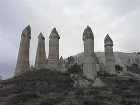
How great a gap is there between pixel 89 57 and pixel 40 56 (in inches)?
478

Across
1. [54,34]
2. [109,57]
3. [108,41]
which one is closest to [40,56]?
[54,34]

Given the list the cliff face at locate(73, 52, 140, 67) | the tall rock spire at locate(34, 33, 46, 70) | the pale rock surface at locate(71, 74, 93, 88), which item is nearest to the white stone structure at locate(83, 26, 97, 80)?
the pale rock surface at locate(71, 74, 93, 88)

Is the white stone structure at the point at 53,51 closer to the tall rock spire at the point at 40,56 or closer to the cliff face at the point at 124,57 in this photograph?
the tall rock spire at the point at 40,56

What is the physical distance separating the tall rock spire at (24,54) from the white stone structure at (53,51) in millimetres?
4567

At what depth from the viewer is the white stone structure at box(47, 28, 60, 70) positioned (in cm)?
4741

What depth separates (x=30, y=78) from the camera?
41.8 m

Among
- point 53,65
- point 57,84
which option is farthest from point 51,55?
point 57,84

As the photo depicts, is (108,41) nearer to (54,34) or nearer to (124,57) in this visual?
(54,34)

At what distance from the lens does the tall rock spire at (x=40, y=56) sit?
170ft

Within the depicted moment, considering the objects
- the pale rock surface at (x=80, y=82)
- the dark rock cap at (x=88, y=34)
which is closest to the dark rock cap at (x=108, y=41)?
the dark rock cap at (x=88, y=34)

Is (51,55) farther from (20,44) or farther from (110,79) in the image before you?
(110,79)

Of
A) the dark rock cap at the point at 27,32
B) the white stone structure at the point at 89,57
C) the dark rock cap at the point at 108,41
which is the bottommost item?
the white stone structure at the point at 89,57

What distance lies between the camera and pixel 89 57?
148ft

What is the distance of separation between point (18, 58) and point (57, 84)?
43.7 ft
